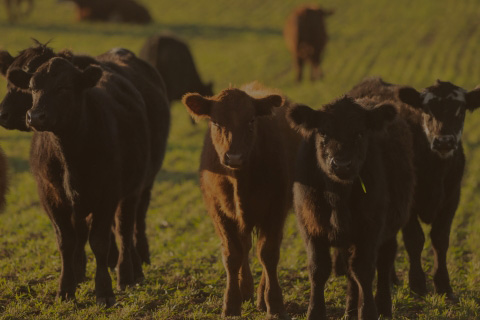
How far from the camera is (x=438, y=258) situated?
24.4 feet

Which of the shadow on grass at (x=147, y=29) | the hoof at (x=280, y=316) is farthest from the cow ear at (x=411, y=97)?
the shadow on grass at (x=147, y=29)

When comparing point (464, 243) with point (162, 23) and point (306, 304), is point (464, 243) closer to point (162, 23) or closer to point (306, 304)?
point (306, 304)

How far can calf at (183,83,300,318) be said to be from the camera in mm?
6621

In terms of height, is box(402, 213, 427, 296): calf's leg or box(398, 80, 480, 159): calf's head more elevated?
box(398, 80, 480, 159): calf's head

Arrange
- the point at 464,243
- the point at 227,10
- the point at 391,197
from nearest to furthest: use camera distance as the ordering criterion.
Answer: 1. the point at 391,197
2. the point at 464,243
3. the point at 227,10

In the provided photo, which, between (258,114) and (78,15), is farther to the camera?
(78,15)

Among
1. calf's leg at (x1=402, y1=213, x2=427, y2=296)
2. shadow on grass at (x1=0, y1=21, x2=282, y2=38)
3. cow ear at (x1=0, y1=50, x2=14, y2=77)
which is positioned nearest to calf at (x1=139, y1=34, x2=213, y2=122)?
cow ear at (x1=0, y1=50, x2=14, y2=77)

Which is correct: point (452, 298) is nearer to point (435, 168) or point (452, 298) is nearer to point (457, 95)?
point (435, 168)

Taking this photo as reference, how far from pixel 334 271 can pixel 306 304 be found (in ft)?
3.31

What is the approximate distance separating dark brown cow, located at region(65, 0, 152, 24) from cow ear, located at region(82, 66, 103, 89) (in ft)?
106

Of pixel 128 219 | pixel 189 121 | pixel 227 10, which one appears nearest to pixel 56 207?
pixel 128 219

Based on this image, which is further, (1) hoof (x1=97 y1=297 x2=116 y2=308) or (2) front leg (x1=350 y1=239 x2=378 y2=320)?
(1) hoof (x1=97 y1=297 x2=116 y2=308)

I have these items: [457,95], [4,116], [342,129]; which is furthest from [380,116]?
[4,116]

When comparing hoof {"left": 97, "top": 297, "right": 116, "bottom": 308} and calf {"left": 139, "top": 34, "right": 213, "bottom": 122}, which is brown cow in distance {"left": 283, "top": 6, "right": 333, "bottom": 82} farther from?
hoof {"left": 97, "top": 297, "right": 116, "bottom": 308}
